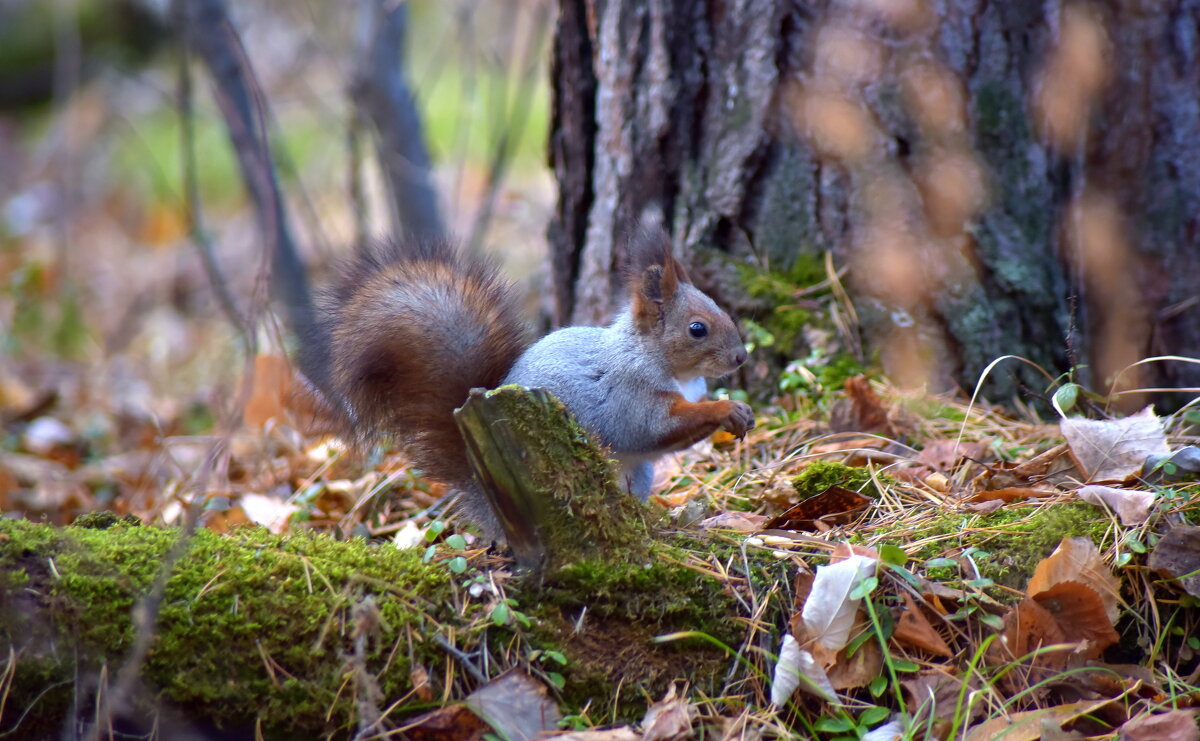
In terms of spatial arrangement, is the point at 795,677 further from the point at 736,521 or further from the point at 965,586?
the point at 736,521

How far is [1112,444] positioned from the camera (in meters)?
1.84

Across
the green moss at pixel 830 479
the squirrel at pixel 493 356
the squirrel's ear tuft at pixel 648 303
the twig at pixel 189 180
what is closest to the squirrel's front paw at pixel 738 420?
the squirrel at pixel 493 356

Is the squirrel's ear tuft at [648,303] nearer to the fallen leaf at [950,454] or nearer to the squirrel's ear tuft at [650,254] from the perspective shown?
the squirrel's ear tuft at [650,254]

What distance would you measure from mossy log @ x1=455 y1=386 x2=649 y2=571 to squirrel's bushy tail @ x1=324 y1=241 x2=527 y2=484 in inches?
11.9

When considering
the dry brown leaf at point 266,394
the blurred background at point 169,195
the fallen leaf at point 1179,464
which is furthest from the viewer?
the blurred background at point 169,195

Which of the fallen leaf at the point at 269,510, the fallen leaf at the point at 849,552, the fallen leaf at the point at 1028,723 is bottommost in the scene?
the fallen leaf at the point at 269,510

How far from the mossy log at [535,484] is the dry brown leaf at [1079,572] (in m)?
0.62

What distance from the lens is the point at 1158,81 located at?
253 cm

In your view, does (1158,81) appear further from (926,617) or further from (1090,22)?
(926,617)

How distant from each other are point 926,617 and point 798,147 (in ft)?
4.68

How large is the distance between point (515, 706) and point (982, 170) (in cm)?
183

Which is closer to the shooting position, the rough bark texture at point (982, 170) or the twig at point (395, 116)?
the rough bark texture at point (982, 170)

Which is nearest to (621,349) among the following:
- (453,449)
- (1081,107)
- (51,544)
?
(453,449)

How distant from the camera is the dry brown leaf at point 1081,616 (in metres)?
1.52
